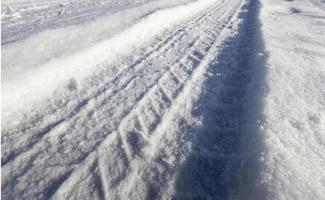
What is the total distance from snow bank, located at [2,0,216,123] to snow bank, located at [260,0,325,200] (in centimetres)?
305

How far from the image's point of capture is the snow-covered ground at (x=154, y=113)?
2986mm

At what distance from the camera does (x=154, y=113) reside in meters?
4.14

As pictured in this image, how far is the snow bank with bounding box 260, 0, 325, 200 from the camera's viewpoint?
2.90 meters

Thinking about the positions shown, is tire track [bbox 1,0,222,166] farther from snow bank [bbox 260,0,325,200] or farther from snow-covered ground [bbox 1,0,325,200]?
snow bank [bbox 260,0,325,200]

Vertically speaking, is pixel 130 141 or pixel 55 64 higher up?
pixel 55 64

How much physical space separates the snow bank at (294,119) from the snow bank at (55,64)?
3.05 m

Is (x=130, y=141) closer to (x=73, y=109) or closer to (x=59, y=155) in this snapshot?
(x=59, y=155)

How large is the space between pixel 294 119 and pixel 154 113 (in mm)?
1915

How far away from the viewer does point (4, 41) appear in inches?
221

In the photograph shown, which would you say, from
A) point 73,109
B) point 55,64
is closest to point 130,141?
point 73,109

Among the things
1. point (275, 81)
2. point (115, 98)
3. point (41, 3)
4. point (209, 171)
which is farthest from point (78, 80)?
point (41, 3)

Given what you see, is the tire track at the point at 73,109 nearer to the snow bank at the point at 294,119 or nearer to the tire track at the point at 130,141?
the tire track at the point at 130,141

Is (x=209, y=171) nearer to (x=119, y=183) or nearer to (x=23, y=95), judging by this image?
(x=119, y=183)

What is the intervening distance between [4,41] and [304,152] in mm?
5473
